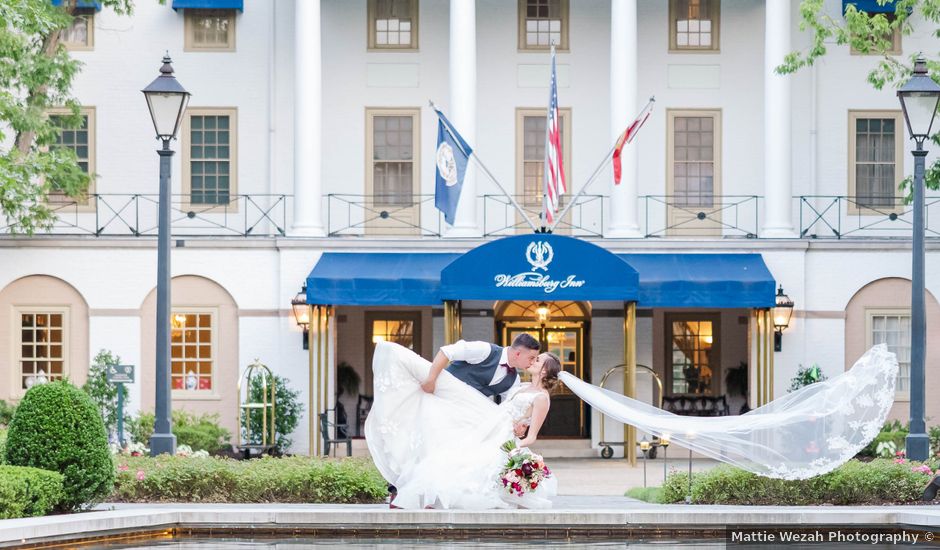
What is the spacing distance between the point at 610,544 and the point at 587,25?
1879 cm

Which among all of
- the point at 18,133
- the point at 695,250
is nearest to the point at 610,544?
the point at 695,250

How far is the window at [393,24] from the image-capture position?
30.2 metres

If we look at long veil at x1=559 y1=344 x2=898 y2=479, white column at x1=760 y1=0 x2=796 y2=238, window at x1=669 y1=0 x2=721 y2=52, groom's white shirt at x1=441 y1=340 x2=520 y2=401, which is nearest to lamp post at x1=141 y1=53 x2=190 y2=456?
groom's white shirt at x1=441 y1=340 x2=520 y2=401

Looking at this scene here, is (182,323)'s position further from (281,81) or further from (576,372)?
(576,372)

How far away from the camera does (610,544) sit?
1305cm

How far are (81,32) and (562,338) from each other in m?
11.4

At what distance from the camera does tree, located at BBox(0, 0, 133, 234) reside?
81.9ft

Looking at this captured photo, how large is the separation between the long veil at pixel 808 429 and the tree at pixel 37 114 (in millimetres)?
13067

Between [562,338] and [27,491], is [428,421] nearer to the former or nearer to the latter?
[27,491]

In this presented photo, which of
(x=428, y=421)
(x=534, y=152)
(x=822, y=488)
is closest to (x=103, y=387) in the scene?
(x=534, y=152)

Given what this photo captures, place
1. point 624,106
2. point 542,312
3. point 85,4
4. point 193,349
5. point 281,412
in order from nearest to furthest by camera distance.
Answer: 1. point 281,412
2. point 624,106
3. point 193,349
4. point 85,4
5. point 542,312

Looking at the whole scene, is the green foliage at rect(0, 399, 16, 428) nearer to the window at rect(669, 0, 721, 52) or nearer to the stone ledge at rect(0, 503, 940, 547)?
the stone ledge at rect(0, 503, 940, 547)

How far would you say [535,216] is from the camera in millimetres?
29688

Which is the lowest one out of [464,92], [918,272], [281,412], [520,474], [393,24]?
[281,412]
